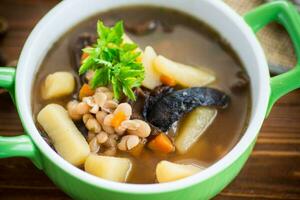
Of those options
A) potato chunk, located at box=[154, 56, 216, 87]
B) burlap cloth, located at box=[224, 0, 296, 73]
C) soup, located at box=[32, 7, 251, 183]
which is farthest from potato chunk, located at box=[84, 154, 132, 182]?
burlap cloth, located at box=[224, 0, 296, 73]

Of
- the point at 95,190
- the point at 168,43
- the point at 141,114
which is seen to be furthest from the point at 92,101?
the point at 168,43

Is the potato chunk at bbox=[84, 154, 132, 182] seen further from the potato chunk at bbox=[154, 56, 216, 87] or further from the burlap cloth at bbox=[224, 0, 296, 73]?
the burlap cloth at bbox=[224, 0, 296, 73]

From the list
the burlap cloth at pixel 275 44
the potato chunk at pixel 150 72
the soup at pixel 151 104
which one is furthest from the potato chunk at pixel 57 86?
the burlap cloth at pixel 275 44

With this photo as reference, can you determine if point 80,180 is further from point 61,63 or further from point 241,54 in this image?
point 241,54

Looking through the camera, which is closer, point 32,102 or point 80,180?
point 80,180

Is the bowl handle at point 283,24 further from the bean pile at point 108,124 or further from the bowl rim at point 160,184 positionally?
the bean pile at point 108,124
